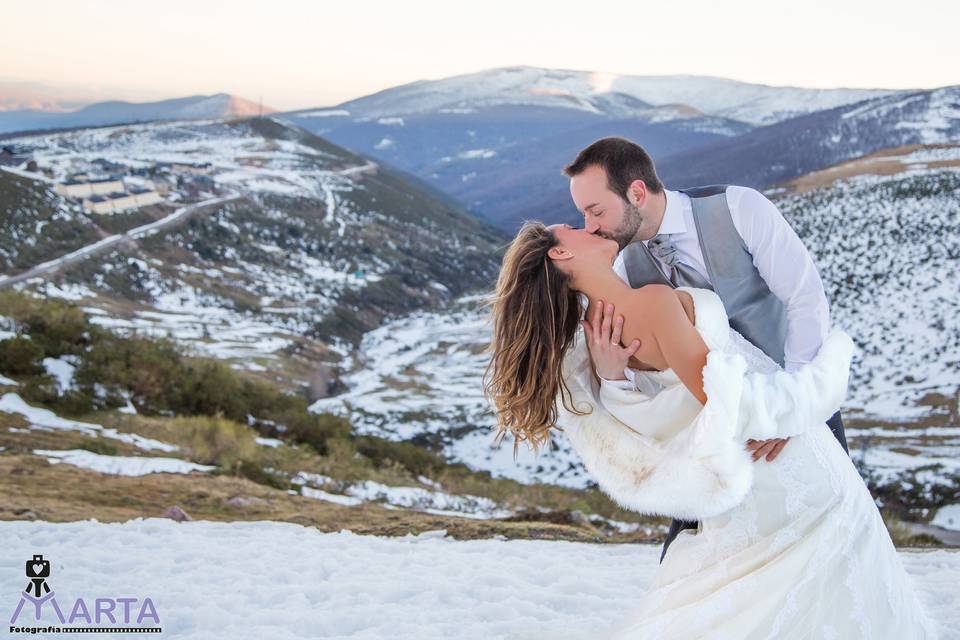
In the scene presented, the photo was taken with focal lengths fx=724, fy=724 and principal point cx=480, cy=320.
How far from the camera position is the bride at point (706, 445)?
243cm

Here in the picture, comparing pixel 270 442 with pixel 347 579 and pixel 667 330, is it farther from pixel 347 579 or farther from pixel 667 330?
pixel 667 330

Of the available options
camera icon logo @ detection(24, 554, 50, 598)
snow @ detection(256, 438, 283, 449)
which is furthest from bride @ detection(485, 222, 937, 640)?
snow @ detection(256, 438, 283, 449)

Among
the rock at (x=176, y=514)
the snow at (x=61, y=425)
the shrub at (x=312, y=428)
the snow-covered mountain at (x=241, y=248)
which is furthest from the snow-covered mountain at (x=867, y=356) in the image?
the shrub at (x=312, y=428)

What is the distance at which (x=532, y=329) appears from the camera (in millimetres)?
2693

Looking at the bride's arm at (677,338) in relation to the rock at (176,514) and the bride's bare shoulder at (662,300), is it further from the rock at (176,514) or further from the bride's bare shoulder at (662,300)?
the rock at (176,514)

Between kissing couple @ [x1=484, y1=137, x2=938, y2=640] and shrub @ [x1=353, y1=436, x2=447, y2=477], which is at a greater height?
kissing couple @ [x1=484, y1=137, x2=938, y2=640]

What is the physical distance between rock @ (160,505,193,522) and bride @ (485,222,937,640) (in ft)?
17.9

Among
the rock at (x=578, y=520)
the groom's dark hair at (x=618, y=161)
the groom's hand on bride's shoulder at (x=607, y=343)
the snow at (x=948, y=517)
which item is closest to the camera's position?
the groom's hand on bride's shoulder at (x=607, y=343)

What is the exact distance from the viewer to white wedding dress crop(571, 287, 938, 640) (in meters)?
2.57

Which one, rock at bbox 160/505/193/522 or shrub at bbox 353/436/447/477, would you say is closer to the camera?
rock at bbox 160/505/193/522

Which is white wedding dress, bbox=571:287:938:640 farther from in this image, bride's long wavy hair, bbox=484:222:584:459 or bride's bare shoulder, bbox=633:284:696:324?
bride's long wavy hair, bbox=484:222:584:459

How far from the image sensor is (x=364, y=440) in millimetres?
17000

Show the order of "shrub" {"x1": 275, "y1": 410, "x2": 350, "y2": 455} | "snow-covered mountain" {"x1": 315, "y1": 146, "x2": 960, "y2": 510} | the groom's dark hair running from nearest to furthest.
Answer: the groom's dark hair < "shrub" {"x1": 275, "y1": 410, "x2": 350, "y2": 455} < "snow-covered mountain" {"x1": 315, "y1": 146, "x2": 960, "y2": 510}

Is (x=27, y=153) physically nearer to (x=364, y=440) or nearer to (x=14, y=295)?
(x=14, y=295)
